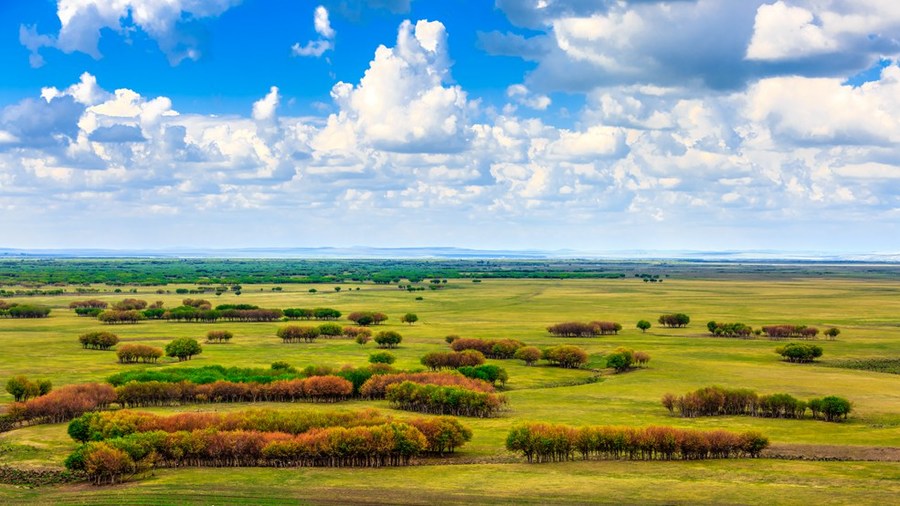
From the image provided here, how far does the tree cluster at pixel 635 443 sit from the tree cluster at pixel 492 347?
66513 mm

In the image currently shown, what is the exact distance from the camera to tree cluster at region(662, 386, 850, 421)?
3701 inches

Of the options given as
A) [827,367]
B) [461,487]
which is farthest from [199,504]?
[827,367]

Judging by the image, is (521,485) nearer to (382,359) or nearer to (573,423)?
(573,423)

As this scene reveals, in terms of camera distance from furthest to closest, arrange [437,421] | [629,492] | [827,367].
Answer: [827,367], [437,421], [629,492]

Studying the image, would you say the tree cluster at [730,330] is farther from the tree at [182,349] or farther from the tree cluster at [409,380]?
the tree at [182,349]

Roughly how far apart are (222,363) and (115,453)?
68347 millimetres

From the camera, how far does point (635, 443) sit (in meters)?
75.6

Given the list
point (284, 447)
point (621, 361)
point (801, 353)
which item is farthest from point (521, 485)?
point (801, 353)

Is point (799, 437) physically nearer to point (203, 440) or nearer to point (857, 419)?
point (857, 419)

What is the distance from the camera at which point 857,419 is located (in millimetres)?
91312

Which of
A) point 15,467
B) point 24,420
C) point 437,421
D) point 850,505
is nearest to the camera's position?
point 850,505

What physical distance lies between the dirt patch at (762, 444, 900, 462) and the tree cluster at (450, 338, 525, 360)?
220 ft

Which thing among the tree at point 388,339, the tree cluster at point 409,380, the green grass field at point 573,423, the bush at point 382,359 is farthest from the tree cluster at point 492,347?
the tree cluster at point 409,380

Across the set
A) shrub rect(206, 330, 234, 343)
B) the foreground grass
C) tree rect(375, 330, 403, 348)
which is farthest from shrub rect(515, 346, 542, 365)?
the foreground grass
